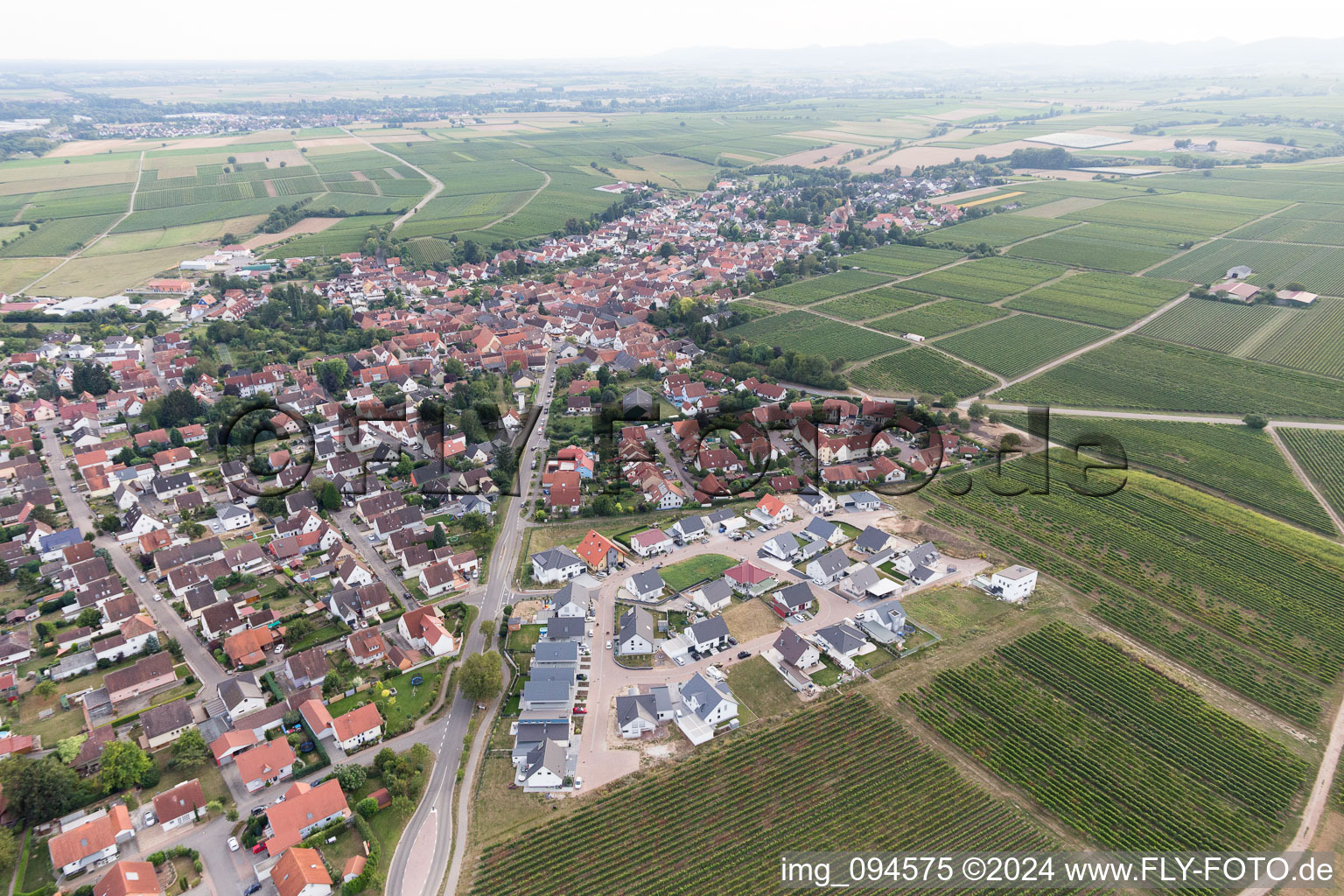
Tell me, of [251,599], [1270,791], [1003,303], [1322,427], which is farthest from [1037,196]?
[251,599]

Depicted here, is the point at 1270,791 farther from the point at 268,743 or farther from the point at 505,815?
the point at 268,743

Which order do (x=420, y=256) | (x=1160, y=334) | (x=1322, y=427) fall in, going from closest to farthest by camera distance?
(x=1322, y=427) → (x=1160, y=334) → (x=420, y=256)

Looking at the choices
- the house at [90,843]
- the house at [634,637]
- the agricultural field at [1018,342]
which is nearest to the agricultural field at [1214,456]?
the agricultural field at [1018,342]

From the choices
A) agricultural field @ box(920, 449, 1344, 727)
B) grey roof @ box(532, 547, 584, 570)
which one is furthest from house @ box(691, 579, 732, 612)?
agricultural field @ box(920, 449, 1344, 727)

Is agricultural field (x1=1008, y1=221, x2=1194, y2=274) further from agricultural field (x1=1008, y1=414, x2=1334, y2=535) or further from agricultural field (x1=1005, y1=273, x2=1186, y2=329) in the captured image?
agricultural field (x1=1008, y1=414, x2=1334, y2=535)

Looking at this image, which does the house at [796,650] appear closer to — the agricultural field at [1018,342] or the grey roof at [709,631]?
the grey roof at [709,631]
